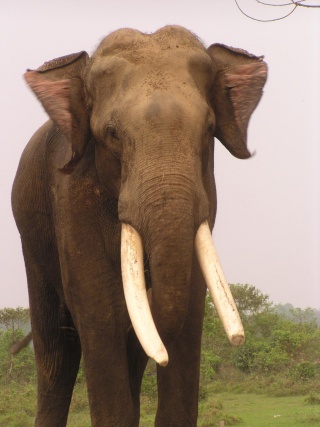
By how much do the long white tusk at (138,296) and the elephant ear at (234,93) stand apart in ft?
2.80

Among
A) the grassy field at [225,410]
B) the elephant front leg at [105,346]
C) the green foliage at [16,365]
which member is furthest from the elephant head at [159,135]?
the green foliage at [16,365]

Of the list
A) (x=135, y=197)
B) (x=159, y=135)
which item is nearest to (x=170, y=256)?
(x=135, y=197)

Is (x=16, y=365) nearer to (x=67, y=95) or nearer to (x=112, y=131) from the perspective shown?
(x=67, y=95)

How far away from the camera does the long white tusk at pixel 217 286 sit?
435cm

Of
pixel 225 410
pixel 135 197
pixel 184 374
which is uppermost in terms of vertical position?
pixel 135 197

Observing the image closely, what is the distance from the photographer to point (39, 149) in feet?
A: 20.2

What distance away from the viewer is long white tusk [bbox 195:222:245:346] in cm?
435

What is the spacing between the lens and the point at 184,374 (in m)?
5.55

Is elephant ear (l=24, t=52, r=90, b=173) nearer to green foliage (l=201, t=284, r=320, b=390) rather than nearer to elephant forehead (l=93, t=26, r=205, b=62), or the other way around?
elephant forehead (l=93, t=26, r=205, b=62)

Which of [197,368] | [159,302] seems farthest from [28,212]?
[159,302]

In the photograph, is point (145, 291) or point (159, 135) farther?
point (159, 135)

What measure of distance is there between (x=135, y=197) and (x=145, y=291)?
41 cm

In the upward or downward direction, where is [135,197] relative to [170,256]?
upward

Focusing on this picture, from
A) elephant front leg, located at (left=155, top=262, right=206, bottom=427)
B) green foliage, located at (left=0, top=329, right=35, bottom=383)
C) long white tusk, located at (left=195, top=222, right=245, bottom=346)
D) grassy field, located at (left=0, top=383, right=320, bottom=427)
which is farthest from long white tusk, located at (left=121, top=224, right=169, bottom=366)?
green foliage, located at (left=0, top=329, right=35, bottom=383)
